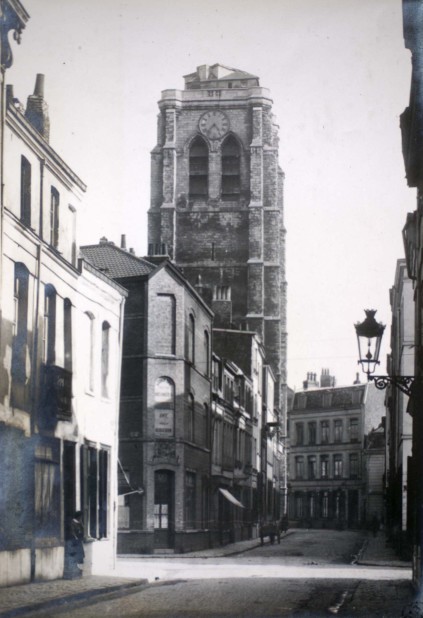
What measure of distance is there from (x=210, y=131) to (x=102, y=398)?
48.7 m

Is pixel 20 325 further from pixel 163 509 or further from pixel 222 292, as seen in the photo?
pixel 222 292

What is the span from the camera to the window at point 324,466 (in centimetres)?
9038

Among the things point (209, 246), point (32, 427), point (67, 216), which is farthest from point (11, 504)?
point (209, 246)

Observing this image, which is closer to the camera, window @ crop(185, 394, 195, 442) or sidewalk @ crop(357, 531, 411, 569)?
sidewalk @ crop(357, 531, 411, 569)

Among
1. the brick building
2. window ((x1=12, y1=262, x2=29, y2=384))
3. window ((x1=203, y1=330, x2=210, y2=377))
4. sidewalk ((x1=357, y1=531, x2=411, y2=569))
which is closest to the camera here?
window ((x1=12, y1=262, x2=29, y2=384))

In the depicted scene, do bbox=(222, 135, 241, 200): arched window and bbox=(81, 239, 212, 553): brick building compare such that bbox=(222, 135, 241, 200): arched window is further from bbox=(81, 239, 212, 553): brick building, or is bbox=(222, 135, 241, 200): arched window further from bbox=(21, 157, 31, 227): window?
bbox=(21, 157, 31, 227): window

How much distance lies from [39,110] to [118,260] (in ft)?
51.7

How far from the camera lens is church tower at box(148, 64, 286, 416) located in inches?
2729

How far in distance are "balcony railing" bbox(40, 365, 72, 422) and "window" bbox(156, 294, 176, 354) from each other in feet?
55.3

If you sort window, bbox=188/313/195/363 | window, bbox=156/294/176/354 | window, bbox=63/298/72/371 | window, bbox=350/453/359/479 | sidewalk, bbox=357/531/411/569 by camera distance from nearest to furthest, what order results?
window, bbox=63/298/72/371 < sidewalk, bbox=357/531/411/569 < window, bbox=156/294/176/354 < window, bbox=188/313/195/363 < window, bbox=350/453/359/479

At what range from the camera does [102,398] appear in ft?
82.7

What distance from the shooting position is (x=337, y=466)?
90125mm

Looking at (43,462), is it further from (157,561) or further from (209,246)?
(209,246)

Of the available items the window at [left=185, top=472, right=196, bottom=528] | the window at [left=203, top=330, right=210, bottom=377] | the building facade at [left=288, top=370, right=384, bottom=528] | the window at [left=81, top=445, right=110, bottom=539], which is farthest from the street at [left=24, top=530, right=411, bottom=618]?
the building facade at [left=288, top=370, right=384, bottom=528]
